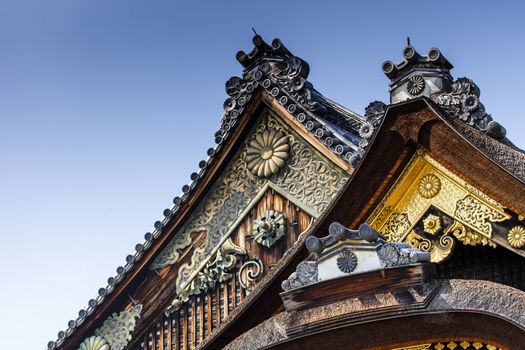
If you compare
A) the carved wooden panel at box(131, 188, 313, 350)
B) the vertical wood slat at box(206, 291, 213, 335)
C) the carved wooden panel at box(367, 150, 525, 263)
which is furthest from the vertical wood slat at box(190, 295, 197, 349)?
the carved wooden panel at box(367, 150, 525, 263)

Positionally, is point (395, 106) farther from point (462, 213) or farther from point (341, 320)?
point (341, 320)

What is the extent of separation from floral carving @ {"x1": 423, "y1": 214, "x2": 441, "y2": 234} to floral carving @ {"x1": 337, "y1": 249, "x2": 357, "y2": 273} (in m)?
0.96

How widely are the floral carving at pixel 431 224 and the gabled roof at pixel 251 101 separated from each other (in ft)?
9.15

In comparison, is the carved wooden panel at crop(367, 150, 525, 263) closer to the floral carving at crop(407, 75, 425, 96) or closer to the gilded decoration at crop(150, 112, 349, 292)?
the floral carving at crop(407, 75, 425, 96)

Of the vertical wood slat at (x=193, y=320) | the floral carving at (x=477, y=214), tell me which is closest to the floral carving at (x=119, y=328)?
the vertical wood slat at (x=193, y=320)

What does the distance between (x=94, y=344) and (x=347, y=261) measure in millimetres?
5185

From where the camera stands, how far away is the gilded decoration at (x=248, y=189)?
10.1 meters

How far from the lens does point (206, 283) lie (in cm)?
1057

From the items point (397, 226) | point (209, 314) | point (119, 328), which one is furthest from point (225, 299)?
point (397, 226)

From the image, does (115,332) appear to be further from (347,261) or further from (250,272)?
(347,261)

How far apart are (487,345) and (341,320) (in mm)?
965

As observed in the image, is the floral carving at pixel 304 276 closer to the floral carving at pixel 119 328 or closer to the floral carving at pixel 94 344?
the floral carving at pixel 119 328

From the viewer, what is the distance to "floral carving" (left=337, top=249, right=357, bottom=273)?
259 inches

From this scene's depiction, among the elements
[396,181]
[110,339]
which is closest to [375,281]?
[396,181]
